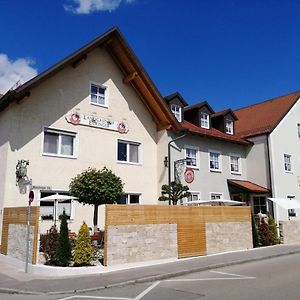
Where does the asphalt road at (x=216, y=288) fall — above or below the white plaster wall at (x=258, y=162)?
below

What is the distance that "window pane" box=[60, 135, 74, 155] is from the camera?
18.7 metres

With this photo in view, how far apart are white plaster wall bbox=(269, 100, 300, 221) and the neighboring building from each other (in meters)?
8.56

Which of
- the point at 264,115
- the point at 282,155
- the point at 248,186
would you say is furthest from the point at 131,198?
the point at 264,115

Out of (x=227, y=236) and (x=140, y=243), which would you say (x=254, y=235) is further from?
(x=140, y=243)

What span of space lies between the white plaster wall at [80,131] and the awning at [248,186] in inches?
250

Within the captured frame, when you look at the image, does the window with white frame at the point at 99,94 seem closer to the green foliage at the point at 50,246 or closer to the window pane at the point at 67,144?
the window pane at the point at 67,144

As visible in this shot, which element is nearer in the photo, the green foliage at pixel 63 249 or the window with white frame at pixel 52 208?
the green foliage at pixel 63 249

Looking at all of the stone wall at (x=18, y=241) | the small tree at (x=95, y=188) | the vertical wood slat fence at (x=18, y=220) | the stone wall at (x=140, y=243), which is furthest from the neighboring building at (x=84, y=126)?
the stone wall at (x=140, y=243)

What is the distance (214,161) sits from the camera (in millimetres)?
25422

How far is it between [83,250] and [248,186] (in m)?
15.3

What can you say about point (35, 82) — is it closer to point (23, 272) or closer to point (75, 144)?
point (75, 144)

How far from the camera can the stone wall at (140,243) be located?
13.2 m

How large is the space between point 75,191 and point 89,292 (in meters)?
6.97

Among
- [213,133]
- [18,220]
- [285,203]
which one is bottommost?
[18,220]
